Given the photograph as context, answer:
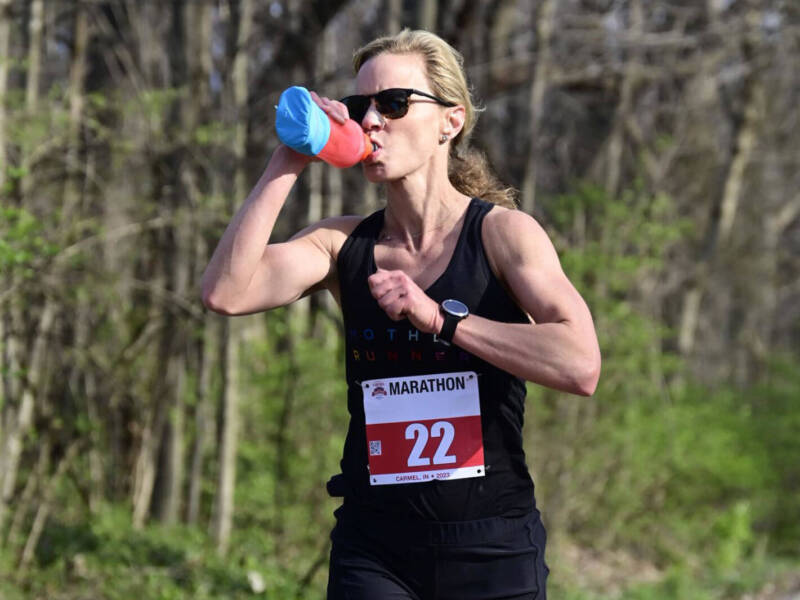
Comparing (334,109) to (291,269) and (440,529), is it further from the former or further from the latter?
(440,529)

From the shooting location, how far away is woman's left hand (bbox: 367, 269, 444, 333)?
92.4 inches

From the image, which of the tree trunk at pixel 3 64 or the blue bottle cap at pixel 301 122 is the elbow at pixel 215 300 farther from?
the tree trunk at pixel 3 64

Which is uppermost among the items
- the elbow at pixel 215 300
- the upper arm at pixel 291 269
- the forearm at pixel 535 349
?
the upper arm at pixel 291 269

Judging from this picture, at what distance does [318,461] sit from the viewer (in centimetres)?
774

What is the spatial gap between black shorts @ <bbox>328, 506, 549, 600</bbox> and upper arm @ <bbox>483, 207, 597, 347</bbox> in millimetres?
520

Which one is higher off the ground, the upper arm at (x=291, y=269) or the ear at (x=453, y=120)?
the ear at (x=453, y=120)

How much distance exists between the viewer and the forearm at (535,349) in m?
2.41

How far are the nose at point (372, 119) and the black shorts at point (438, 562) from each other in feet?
3.08

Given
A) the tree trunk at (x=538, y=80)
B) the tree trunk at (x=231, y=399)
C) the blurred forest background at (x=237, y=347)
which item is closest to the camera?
the blurred forest background at (x=237, y=347)

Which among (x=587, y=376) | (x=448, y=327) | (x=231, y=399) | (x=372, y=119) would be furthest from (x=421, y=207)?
(x=231, y=399)

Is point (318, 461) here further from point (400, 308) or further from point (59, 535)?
point (400, 308)

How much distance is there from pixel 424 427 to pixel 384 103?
31.2 inches

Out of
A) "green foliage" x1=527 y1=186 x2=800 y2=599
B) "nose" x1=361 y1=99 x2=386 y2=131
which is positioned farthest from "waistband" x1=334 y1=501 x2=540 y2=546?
"green foliage" x1=527 y1=186 x2=800 y2=599

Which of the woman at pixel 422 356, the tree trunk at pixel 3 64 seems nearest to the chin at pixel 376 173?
the woman at pixel 422 356
